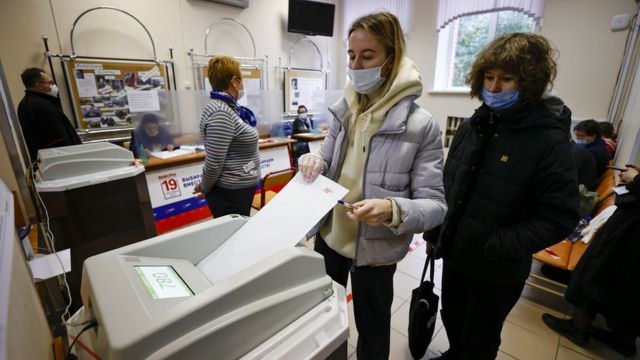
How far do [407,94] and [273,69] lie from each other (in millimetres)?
4693

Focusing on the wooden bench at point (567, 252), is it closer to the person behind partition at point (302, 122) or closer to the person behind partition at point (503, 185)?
the person behind partition at point (503, 185)

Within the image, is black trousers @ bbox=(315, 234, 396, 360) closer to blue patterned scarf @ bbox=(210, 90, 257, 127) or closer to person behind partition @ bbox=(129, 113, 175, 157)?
blue patterned scarf @ bbox=(210, 90, 257, 127)

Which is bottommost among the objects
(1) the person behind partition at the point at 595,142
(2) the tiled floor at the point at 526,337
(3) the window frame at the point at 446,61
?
(2) the tiled floor at the point at 526,337

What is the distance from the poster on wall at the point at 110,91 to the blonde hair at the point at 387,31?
3.41m

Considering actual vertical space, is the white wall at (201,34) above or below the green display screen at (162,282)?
above

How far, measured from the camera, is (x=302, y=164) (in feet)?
3.24

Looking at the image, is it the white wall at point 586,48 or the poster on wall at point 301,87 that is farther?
the poster on wall at point 301,87

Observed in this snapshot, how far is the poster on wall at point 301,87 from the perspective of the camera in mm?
5387

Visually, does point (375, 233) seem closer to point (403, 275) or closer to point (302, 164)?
point (302, 164)

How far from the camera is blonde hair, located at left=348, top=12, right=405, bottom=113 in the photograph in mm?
903

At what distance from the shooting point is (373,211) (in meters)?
0.80

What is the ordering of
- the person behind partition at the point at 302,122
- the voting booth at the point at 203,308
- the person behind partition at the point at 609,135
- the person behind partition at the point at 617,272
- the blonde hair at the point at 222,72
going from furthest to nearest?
the person behind partition at the point at 302,122, the person behind partition at the point at 609,135, the blonde hair at the point at 222,72, the person behind partition at the point at 617,272, the voting booth at the point at 203,308

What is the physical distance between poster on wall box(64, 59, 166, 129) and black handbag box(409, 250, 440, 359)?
3.55 metres

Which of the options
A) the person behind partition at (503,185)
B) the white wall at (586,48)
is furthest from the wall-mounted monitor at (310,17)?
the person behind partition at (503,185)
